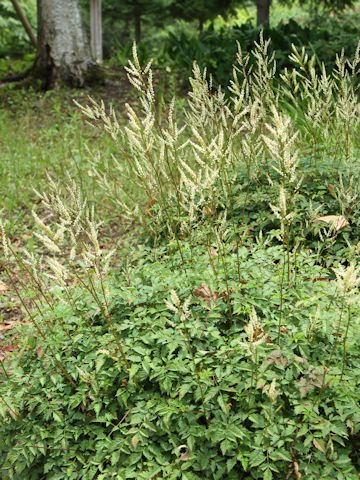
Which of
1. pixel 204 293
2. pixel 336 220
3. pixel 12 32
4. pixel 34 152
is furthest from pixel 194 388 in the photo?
pixel 12 32

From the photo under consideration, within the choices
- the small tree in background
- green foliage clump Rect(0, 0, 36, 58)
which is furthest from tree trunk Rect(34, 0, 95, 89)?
green foliage clump Rect(0, 0, 36, 58)

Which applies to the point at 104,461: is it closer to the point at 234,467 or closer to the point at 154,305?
the point at 234,467

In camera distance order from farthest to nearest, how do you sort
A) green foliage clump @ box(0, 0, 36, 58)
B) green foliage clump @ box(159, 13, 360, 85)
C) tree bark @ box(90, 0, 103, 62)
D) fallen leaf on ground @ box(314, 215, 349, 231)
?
green foliage clump @ box(0, 0, 36, 58), tree bark @ box(90, 0, 103, 62), green foliage clump @ box(159, 13, 360, 85), fallen leaf on ground @ box(314, 215, 349, 231)

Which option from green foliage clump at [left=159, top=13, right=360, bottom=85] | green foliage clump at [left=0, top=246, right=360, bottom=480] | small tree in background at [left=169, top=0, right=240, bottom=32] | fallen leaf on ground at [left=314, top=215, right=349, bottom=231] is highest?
small tree in background at [left=169, top=0, right=240, bottom=32]

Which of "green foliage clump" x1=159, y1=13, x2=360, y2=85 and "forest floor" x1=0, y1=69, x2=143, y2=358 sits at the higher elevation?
"green foliage clump" x1=159, y1=13, x2=360, y2=85

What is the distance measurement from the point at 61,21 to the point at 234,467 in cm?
922

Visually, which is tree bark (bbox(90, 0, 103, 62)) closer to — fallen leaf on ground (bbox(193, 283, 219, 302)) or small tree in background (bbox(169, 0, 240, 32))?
small tree in background (bbox(169, 0, 240, 32))

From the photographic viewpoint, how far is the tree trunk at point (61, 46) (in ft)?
32.6

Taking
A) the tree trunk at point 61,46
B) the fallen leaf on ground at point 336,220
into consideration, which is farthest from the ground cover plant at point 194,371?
the tree trunk at point 61,46

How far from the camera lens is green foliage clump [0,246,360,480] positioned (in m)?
2.28

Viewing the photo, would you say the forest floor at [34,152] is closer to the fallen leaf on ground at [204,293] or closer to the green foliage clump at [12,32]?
the fallen leaf on ground at [204,293]

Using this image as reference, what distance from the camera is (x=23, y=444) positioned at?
2492 mm

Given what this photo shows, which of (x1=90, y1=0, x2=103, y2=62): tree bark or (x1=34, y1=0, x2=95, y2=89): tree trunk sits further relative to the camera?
(x1=90, y1=0, x2=103, y2=62): tree bark

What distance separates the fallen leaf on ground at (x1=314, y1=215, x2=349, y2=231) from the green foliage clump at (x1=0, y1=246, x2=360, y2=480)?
0.48 m
